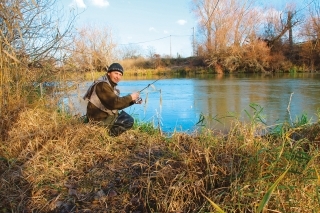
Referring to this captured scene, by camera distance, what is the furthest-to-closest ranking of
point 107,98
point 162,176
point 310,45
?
point 310,45, point 107,98, point 162,176

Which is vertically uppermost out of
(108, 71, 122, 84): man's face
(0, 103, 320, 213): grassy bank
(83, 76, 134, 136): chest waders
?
(108, 71, 122, 84): man's face

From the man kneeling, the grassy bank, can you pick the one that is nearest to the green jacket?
the man kneeling

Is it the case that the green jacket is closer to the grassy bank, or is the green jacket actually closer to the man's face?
the man's face

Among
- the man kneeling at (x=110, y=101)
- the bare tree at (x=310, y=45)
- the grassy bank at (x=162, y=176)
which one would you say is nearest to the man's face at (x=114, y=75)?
the man kneeling at (x=110, y=101)

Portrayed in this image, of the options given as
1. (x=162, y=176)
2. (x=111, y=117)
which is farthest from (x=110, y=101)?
(x=162, y=176)

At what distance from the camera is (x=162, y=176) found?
6.57 ft

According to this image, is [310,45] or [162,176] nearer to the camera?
[162,176]

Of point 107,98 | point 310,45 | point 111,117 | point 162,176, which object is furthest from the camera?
point 310,45

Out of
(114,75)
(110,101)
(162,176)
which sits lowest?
(162,176)

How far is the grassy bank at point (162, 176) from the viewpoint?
1743 millimetres

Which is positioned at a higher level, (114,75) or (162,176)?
(114,75)

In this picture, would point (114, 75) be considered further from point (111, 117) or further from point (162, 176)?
point (162, 176)

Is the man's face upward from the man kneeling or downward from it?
upward

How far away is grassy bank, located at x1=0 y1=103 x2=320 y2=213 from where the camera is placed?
1743 mm
